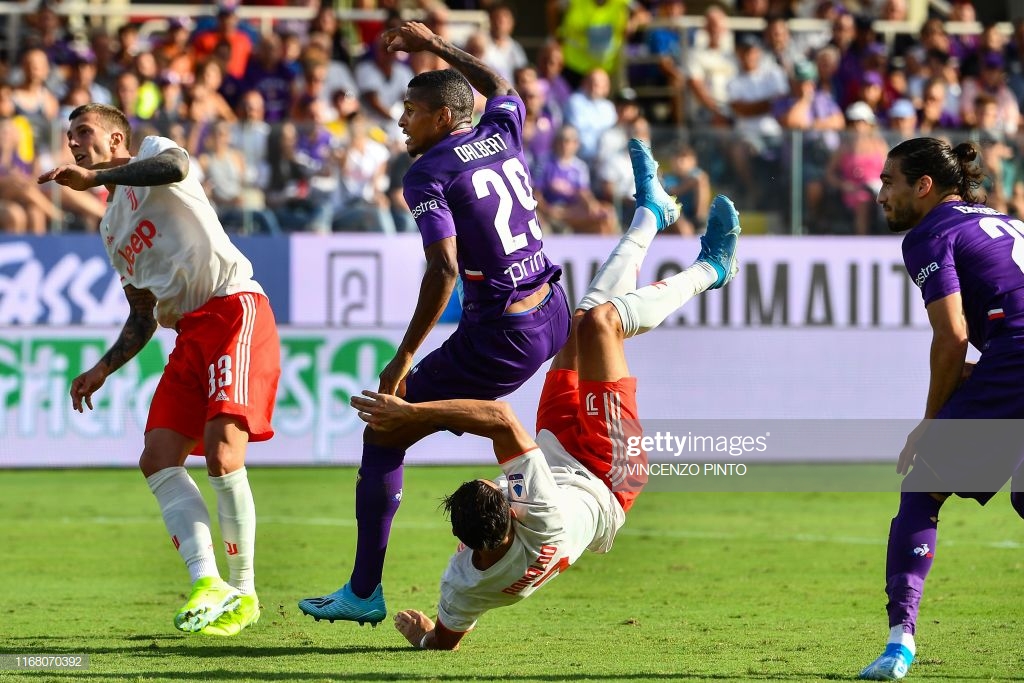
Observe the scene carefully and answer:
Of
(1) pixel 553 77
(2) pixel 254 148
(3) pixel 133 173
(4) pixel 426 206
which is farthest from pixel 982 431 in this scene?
(1) pixel 553 77

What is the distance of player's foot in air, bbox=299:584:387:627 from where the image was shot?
6.79 meters

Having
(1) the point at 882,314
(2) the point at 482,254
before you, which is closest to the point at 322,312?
(1) the point at 882,314

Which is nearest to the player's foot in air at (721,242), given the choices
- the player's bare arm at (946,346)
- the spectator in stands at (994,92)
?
the player's bare arm at (946,346)

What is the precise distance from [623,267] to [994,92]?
12.9 meters

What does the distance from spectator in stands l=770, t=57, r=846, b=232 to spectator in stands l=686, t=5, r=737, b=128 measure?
70 cm

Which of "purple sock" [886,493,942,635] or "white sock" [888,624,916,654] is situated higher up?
"purple sock" [886,493,942,635]

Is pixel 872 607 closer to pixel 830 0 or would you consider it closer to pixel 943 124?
pixel 943 124

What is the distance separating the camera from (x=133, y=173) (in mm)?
6566

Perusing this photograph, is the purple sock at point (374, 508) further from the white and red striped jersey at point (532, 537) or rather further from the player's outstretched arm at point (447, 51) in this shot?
the player's outstretched arm at point (447, 51)

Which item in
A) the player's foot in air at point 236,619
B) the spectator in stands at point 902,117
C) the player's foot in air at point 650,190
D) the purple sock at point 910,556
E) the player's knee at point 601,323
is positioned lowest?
the player's foot in air at point 236,619

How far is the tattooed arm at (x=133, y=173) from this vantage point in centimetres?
634

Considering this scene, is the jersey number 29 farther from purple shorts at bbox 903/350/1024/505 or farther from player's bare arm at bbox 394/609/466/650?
purple shorts at bbox 903/350/1024/505

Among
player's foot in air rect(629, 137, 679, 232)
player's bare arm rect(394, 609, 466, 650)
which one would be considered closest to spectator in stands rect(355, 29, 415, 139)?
player's foot in air rect(629, 137, 679, 232)

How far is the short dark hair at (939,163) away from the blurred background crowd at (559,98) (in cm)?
922
